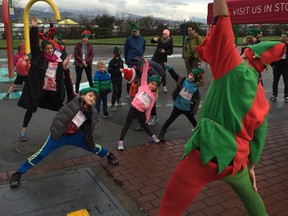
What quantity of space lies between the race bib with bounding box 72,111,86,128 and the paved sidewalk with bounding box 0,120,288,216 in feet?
2.71

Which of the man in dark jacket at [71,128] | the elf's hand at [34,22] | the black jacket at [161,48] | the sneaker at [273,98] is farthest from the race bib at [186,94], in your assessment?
the sneaker at [273,98]

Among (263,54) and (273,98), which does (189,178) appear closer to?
(263,54)

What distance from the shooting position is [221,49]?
211cm

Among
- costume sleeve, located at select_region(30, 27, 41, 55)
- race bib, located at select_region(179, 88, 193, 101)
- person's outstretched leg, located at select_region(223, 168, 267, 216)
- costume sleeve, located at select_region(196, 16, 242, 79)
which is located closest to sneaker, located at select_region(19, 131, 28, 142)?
costume sleeve, located at select_region(30, 27, 41, 55)

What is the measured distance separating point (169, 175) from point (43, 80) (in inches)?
95.6

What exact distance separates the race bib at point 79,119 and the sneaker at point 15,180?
0.90 m

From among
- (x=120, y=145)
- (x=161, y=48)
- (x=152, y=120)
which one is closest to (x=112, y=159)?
(x=120, y=145)

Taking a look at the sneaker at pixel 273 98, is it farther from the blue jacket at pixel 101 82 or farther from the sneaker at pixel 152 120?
the blue jacket at pixel 101 82

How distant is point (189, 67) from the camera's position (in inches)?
391

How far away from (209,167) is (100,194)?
190cm

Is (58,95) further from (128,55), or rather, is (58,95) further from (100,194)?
(128,55)

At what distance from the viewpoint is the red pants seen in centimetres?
226

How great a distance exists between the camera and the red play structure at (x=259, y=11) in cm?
480

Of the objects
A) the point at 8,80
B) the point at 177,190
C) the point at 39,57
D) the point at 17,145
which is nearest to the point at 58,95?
the point at 39,57
